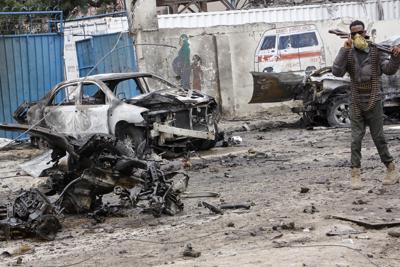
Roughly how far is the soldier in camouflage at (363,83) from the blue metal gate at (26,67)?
9.45 metres

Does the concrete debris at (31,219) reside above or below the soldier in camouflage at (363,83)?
below

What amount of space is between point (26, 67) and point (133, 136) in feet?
16.2

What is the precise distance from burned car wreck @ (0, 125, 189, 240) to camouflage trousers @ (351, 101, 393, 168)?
2.03 m

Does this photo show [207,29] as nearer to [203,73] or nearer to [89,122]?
[203,73]

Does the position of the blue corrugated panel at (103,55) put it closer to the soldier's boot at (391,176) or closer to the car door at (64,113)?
the car door at (64,113)

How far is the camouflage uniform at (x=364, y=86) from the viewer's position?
806 centimetres

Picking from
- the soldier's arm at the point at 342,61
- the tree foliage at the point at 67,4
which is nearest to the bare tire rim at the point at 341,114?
the soldier's arm at the point at 342,61

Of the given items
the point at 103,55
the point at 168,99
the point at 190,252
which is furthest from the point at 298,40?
the point at 190,252

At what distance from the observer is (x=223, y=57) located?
19.0m

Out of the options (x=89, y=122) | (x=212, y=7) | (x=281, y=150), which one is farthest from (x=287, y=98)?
(x=212, y=7)

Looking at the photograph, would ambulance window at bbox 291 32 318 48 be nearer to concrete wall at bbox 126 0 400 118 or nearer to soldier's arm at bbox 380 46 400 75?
concrete wall at bbox 126 0 400 118

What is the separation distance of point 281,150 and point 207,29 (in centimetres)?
721

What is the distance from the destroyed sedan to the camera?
12.1 m

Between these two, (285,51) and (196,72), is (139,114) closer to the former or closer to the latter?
(196,72)
